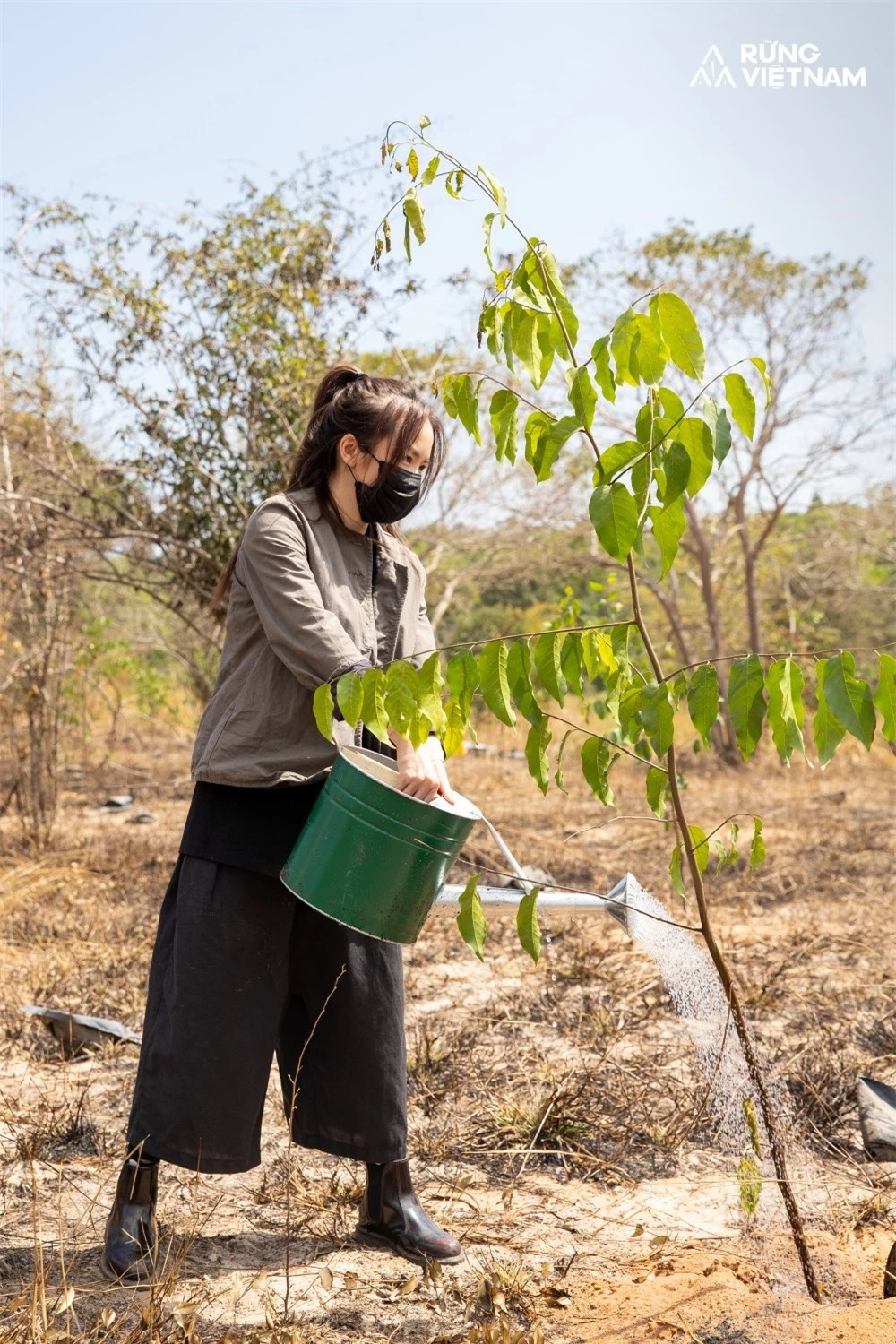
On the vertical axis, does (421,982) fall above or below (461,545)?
below

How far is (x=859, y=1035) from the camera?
3.41m

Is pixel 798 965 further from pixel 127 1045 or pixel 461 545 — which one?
pixel 461 545

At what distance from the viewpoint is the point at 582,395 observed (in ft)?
4.80

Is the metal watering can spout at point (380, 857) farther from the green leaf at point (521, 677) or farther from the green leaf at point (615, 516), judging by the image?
the green leaf at point (615, 516)

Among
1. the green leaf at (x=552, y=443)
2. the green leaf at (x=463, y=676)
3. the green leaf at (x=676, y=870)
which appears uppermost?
the green leaf at (x=552, y=443)

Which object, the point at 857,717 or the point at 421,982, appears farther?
the point at 421,982

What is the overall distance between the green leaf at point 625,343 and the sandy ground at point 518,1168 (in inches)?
48.0

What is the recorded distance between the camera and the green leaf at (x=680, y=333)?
52.7 inches

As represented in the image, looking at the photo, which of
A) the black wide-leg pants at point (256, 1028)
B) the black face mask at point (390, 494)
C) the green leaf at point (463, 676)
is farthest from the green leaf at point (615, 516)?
the black wide-leg pants at point (256, 1028)

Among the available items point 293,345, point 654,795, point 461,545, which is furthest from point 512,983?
point 461,545

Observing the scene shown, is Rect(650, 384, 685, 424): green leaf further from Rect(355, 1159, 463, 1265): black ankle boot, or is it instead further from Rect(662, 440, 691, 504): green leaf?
Rect(355, 1159, 463, 1265): black ankle boot

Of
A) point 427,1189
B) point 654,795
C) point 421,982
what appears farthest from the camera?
point 421,982

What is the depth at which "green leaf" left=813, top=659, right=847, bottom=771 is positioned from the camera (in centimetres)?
139

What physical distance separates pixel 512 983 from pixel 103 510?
383cm
